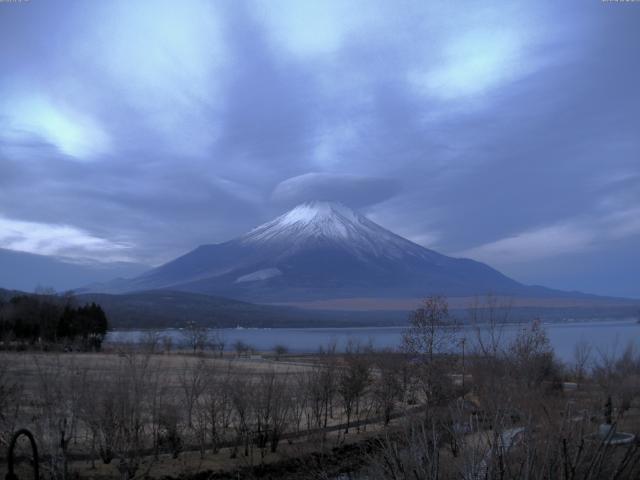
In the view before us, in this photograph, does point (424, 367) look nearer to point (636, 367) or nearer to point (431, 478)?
point (636, 367)

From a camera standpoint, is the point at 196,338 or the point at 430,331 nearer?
the point at 430,331

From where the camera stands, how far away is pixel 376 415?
108 feet

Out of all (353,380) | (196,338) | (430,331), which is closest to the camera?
(430,331)

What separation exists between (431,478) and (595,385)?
22.9 metres

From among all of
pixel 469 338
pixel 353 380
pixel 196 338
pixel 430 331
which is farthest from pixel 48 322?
pixel 430 331

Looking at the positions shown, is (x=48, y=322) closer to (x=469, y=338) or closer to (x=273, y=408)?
(x=469, y=338)

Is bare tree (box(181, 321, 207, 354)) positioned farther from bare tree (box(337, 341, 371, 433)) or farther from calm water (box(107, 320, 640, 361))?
bare tree (box(337, 341, 371, 433))

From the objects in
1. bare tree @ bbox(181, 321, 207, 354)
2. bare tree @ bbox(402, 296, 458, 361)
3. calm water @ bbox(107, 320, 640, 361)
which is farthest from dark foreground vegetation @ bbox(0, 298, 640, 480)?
bare tree @ bbox(181, 321, 207, 354)

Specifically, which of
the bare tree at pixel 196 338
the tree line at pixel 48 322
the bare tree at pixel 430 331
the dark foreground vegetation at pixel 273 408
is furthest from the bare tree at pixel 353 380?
the bare tree at pixel 196 338

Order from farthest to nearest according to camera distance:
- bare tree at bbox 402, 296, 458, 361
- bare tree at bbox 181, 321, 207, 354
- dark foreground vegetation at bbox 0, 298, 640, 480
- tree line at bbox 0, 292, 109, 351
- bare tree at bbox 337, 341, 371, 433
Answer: bare tree at bbox 181, 321, 207, 354 < tree line at bbox 0, 292, 109, 351 < bare tree at bbox 337, 341, 371, 433 < bare tree at bbox 402, 296, 458, 361 < dark foreground vegetation at bbox 0, 298, 640, 480

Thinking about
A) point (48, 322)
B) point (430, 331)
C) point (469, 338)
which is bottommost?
point (469, 338)

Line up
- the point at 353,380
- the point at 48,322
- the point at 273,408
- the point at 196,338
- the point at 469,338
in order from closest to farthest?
the point at 273,408, the point at 353,380, the point at 469,338, the point at 48,322, the point at 196,338

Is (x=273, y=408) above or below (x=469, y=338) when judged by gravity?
below

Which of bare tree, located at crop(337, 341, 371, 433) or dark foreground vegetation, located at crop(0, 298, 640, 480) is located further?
bare tree, located at crop(337, 341, 371, 433)
